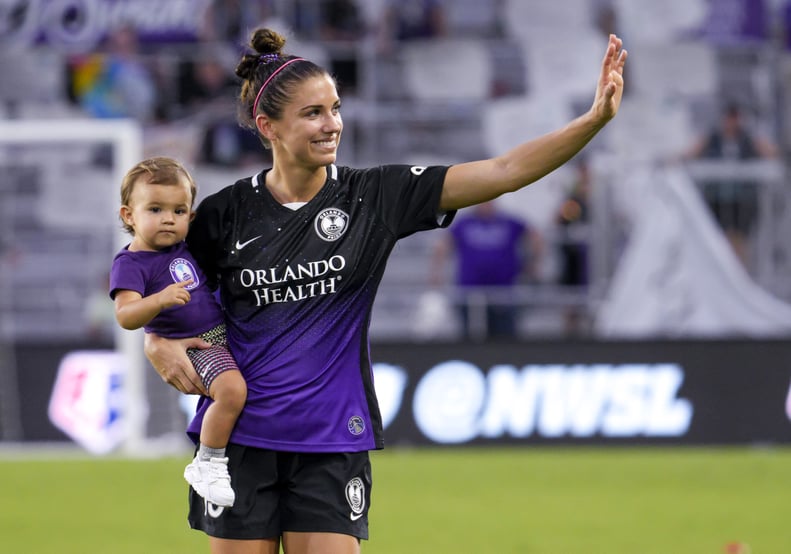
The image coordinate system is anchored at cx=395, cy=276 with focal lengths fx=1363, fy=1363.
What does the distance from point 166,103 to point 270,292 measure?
39.7 ft

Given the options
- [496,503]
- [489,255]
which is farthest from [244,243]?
[489,255]

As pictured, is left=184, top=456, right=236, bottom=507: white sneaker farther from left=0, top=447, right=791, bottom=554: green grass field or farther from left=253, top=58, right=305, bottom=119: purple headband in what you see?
left=0, top=447, right=791, bottom=554: green grass field

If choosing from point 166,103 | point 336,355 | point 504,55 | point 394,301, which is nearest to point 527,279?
point 394,301

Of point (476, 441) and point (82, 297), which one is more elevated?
point (82, 297)

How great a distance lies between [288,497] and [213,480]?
247mm

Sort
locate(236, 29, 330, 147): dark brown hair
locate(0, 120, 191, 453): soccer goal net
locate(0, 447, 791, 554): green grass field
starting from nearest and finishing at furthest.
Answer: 1. locate(236, 29, 330, 147): dark brown hair
2. locate(0, 447, 791, 554): green grass field
3. locate(0, 120, 191, 453): soccer goal net

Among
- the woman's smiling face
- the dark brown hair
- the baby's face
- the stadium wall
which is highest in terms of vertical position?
the dark brown hair

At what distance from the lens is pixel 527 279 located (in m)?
14.3

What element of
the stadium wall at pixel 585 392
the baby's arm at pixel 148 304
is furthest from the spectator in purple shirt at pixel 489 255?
the baby's arm at pixel 148 304

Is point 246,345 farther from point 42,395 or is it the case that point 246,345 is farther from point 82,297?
point 82,297

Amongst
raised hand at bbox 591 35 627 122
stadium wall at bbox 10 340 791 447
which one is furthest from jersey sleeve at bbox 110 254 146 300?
stadium wall at bbox 10 340 791 447

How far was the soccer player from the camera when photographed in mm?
4117

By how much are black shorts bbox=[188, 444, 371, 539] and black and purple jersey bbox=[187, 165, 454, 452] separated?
0.18 ft

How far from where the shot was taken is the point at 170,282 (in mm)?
4199
